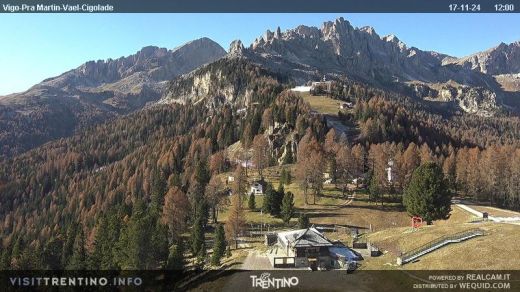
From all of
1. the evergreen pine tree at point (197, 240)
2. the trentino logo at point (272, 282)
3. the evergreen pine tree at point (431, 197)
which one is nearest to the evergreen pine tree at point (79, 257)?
the evergreen pine tree at point (197, 240)

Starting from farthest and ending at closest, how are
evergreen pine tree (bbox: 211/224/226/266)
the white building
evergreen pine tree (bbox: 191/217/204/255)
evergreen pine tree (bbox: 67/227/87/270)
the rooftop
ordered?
the white building, evergreen pine tree (bbox: 67/227/87/270), evergreen pine tree (bbox: 191/217/204/255), evergreen pine tree (bbox: 211/224/226/266), the rooftop

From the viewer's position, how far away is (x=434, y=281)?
41656 millimetres

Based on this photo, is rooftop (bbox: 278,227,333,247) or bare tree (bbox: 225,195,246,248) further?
bare tree (bbox: 225,195,246,248)

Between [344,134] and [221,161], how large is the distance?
48.3 metres

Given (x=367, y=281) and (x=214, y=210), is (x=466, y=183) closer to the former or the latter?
(x=214, y=210)

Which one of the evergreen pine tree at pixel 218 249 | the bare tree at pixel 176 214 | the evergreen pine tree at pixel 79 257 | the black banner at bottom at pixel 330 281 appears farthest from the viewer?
the bare tree at pixel 176 214

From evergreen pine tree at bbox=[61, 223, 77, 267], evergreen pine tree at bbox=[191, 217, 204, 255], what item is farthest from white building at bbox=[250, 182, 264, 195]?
evergreen pine tree at bbox=[61, 223, 77, 267]

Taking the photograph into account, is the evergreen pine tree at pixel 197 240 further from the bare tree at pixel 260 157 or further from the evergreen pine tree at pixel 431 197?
the bare tree at pixel 260 157

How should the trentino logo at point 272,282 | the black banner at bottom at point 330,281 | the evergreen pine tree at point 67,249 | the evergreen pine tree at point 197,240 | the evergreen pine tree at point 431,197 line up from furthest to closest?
the evergreen pine tree at point 67,249 < the evergreen pine tree at point 431,197 < the evergreen pine tree at point 197,240 < the trentino logo at point 272,282 < the black banner at bottom at point 330,281

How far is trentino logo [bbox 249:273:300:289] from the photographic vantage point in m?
44.3

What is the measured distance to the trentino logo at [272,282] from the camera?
44.3 meters

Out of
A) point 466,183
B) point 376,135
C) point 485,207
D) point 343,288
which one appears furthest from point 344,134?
point 343,288

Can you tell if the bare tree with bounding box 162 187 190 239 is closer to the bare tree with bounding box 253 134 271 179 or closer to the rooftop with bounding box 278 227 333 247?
the bare tree with bounding box 253 134 271 179

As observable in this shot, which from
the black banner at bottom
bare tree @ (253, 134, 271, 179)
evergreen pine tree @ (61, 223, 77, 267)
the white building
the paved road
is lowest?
evergreen pine tree @ (61, 223, 77, 267)
